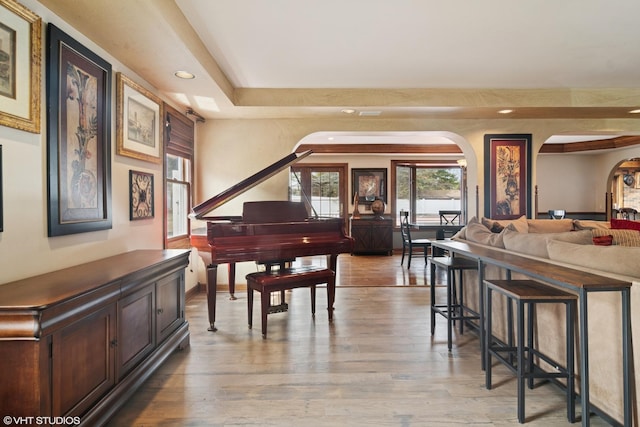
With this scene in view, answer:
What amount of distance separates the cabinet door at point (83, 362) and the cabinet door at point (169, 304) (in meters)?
0.58

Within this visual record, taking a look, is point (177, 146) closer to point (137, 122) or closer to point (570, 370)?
point (137, 122)

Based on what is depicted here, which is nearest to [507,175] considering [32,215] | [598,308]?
[598,308]

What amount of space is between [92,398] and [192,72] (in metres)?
2.64

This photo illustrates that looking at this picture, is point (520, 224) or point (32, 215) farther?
point (520, 224)

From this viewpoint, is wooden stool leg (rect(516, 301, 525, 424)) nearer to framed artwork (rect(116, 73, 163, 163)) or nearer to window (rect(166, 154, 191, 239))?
framed artwork (rect(116, 73, 163, 163))

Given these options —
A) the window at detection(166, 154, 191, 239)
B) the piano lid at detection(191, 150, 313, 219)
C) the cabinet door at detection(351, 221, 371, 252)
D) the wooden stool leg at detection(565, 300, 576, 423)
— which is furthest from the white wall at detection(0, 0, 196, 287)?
the cabinet door at detection(351, 221, 371, 252)

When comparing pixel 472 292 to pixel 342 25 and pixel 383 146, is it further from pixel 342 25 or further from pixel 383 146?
pixel 383 146

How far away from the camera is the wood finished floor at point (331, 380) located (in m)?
1.93

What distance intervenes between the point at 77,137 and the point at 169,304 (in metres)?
1.35

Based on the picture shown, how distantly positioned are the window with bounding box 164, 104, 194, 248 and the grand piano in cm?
78

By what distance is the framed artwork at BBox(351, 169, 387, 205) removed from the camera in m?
8.89

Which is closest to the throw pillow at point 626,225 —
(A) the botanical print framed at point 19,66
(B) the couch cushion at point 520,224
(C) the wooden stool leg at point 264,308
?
(B) the couch cushion at point 520,224

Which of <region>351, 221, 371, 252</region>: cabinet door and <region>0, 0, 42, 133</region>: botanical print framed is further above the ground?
<region>0, 0, 42, 133</region>: botanical print framed

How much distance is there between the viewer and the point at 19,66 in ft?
Result: 5.98
